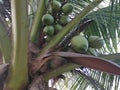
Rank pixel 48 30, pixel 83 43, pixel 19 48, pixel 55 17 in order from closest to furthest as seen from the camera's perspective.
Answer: pixel 19 48, pixel 83 43, pixel 48 30, pixel 55 17

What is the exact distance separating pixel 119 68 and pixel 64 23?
23.4 inches

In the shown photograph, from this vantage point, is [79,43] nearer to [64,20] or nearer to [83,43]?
[83,43]

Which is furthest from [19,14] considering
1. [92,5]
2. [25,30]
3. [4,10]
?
[4,10]

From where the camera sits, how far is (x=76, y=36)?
5.53 ft

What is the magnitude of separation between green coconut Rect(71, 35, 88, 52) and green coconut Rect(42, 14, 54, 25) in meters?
0.19

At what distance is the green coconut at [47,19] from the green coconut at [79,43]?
19 centimetres

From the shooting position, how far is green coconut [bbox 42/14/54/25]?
1.75 meters

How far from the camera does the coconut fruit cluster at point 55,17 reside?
1756mm

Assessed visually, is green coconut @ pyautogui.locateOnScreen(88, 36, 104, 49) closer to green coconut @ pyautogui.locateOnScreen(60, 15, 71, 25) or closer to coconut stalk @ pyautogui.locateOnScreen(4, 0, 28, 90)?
green coconut @ pyautogui.locateOnScreen(60, 15, 71, 25)

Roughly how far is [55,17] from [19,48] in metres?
0.43

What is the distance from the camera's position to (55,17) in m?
1.86

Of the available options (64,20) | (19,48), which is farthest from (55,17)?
(19,48)

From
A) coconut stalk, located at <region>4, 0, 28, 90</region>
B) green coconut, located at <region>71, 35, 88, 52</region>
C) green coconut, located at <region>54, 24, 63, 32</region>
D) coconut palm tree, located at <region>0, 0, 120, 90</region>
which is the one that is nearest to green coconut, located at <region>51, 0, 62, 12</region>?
coconut palm tree, located at <region>0, 0, 120, 90</region>

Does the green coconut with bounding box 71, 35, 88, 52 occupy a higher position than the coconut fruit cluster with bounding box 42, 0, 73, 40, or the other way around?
the coconut fruit cluster with bounding box 42, 0, 73, 40
